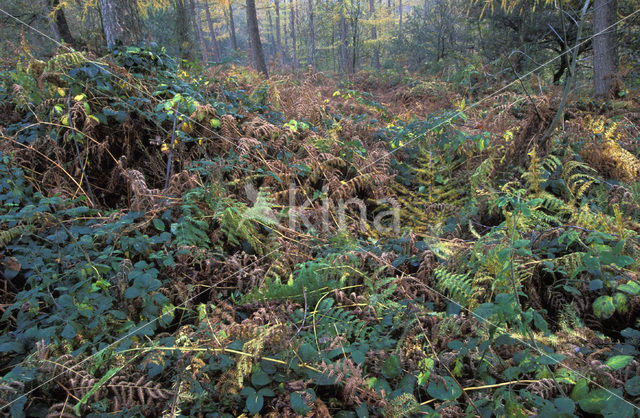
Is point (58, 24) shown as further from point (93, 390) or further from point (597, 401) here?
point (597, 401)

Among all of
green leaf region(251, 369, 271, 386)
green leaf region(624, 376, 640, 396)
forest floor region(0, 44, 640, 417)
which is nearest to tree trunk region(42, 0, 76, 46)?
forest floor region(0, 44, 640, 417)

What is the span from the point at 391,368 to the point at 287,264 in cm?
Answer: 106

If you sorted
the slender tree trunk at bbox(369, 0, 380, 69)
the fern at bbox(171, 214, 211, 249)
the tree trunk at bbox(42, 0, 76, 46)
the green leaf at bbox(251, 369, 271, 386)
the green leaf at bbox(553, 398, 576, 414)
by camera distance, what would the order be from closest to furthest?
the green leaf at bbox(553, 398, 576, 414), the green leaf at bbox(251, 369, 271, 386), the fern at bbox(171, 214, 211, 249), the tree trunk at bbox(42, 0, 76, 46), the slender tree trunk at bbox(369, 0, 380, 69)

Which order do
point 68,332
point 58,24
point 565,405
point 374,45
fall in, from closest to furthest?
1. point 565,405
2. point 68,332
3. point 58,24
4. point 374,45

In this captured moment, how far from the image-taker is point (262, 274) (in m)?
2.18

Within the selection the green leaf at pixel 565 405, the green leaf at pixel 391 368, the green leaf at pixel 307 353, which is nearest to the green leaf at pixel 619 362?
the green leaf at pixel 565 405

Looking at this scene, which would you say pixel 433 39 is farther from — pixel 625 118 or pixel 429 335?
pixel 429 335

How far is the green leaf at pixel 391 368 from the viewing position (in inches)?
56.4

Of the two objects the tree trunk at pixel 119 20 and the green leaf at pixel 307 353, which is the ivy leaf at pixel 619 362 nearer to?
the green leaf at pixel 307 353

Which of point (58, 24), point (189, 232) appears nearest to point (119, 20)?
point (189, 232)

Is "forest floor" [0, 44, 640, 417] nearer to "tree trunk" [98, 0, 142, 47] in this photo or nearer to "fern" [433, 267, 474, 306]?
"fern" [433, 267, 474, 306]

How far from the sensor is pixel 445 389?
133cm

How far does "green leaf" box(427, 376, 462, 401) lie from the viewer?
1284mm

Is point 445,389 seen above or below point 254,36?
below
